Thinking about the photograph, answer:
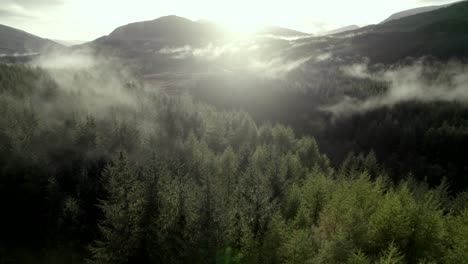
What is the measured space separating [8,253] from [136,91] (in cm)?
8034

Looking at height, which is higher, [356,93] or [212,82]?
[212,82]

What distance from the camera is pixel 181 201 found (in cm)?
3894

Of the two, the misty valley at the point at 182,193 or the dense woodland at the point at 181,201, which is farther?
the misty valley at the point at 182,193

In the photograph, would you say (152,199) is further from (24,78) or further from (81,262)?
(24,78)

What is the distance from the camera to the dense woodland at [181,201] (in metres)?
36.1

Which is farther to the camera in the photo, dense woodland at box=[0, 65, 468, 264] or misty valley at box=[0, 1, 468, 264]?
misty valley at box=[0, 1, 468, 264]

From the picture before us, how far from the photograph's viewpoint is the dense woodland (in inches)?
1420

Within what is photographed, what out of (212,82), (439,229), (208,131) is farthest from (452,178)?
(212,82)

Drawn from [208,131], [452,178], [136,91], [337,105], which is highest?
[136,91]

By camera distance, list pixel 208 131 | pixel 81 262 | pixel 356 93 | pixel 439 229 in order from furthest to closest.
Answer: pixel 356 93, pixel 208 131, pixel 81 262, pixel 439 229

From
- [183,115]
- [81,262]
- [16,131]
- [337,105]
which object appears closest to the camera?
[81,262]

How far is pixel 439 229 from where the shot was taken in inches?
1414

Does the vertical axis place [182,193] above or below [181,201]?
above

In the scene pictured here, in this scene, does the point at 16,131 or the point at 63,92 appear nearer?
the point at 16,131
